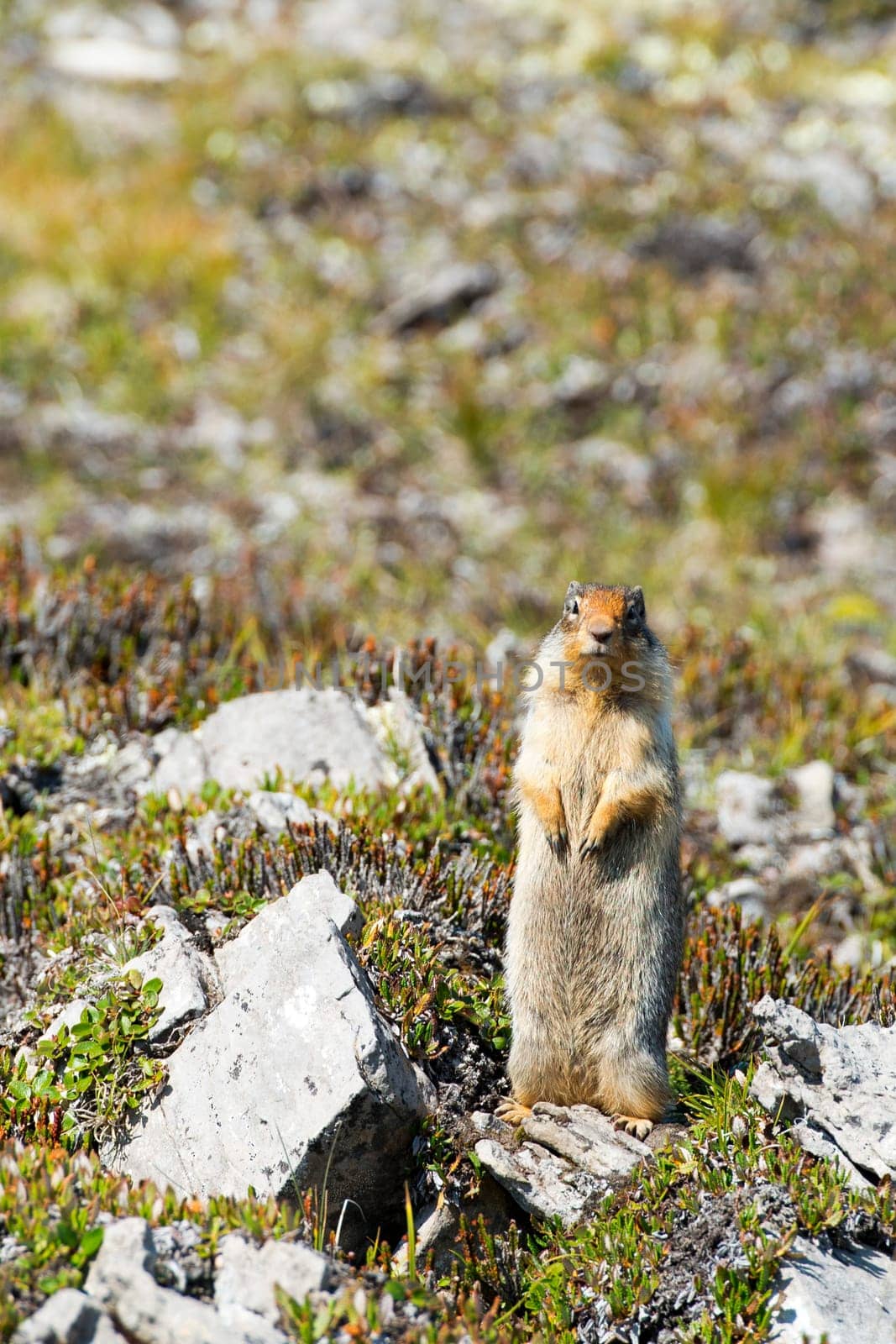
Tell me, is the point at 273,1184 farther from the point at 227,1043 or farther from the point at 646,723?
the point at 646,723

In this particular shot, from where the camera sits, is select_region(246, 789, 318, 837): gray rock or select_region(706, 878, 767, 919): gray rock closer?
select_region(246, 789, 318, 837): gray rock

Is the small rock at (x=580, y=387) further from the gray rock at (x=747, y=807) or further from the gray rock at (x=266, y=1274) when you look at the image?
the gray rock at (x=266, y=1274)

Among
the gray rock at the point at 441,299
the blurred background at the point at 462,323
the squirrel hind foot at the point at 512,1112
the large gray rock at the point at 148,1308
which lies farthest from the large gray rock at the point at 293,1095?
the gray rock at the point at 441,299

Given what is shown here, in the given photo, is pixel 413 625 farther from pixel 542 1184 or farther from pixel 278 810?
pixel 542 1184

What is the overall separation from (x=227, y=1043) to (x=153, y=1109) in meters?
0.36

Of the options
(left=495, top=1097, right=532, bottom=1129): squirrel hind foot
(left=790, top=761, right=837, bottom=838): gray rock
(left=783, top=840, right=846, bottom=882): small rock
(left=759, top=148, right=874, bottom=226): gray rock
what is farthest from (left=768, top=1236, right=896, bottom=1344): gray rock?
(left=759, top=148, right=874, bottom=226): gray rock

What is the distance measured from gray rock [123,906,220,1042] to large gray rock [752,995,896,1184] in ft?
7.02

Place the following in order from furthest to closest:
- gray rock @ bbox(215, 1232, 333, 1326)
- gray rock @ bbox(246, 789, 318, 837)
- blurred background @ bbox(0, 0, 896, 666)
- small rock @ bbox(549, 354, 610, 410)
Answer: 1. small rock @ bbox(549, 354, 610, 410)
2. blurred background @ bbox(0, 0, 896, 666)
3. gray rock @ bbox(246, 789, 318, 837)
4. gray rock @ bbox(215, 1232, 333, 1326)

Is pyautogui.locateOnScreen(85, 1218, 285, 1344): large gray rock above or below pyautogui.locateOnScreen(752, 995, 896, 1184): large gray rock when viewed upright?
below

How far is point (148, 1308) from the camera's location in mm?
3158

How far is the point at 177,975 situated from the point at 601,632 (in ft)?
6.98

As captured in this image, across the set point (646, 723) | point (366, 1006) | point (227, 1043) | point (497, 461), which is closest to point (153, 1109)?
point (227, 1043)

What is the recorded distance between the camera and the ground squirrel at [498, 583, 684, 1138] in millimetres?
4500

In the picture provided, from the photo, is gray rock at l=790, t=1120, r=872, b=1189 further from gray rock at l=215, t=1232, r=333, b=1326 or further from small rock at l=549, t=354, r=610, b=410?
small rock at l=549, t=354, r=610, b=410
